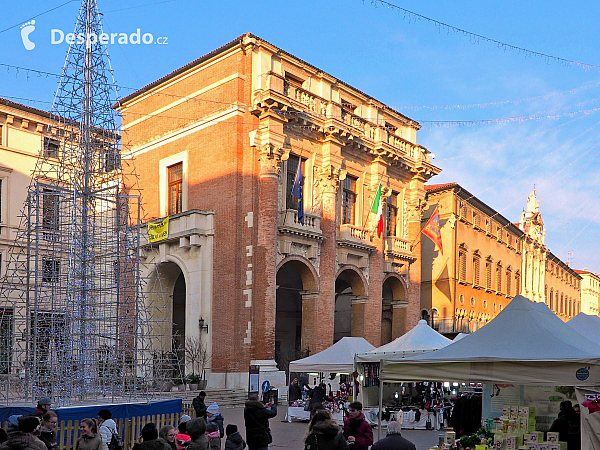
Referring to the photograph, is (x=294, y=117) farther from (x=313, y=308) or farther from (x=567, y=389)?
(x=567, y=389)

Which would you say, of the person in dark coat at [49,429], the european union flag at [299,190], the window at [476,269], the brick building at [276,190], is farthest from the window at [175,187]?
the window at [476,269]

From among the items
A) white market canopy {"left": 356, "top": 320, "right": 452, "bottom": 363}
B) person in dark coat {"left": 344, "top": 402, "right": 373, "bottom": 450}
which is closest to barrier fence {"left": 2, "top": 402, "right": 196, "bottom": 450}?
person in dark coat {"left": 344, "top": 402, "right": 373, "bottom": 450}

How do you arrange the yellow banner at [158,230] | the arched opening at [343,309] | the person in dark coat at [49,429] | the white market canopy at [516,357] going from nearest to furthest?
the person in dark coat at [49,429]
the white market canopy at [516,357]
the yellow banner at [158,230]
the arched opening at [343,309]

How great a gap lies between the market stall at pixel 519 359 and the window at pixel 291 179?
18.8m

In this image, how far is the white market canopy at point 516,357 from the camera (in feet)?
35.2

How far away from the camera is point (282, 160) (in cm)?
2953

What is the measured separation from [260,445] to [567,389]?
6.16 meters

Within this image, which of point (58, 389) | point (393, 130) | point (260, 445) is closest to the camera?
point (260, 445)

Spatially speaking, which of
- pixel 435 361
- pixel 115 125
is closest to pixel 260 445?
pixel 435 361

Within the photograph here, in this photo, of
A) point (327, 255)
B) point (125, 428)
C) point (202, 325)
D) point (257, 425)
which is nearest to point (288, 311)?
point (327, 255)

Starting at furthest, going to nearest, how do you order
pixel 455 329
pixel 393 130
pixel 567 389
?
pixel 455 329
pixel 393 130
pixel 567 389

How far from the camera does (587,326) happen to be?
1786cm

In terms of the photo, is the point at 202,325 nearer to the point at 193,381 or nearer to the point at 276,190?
the point at 193,381

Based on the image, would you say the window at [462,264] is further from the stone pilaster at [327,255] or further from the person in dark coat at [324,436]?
the person in dark coat at [324,436]
